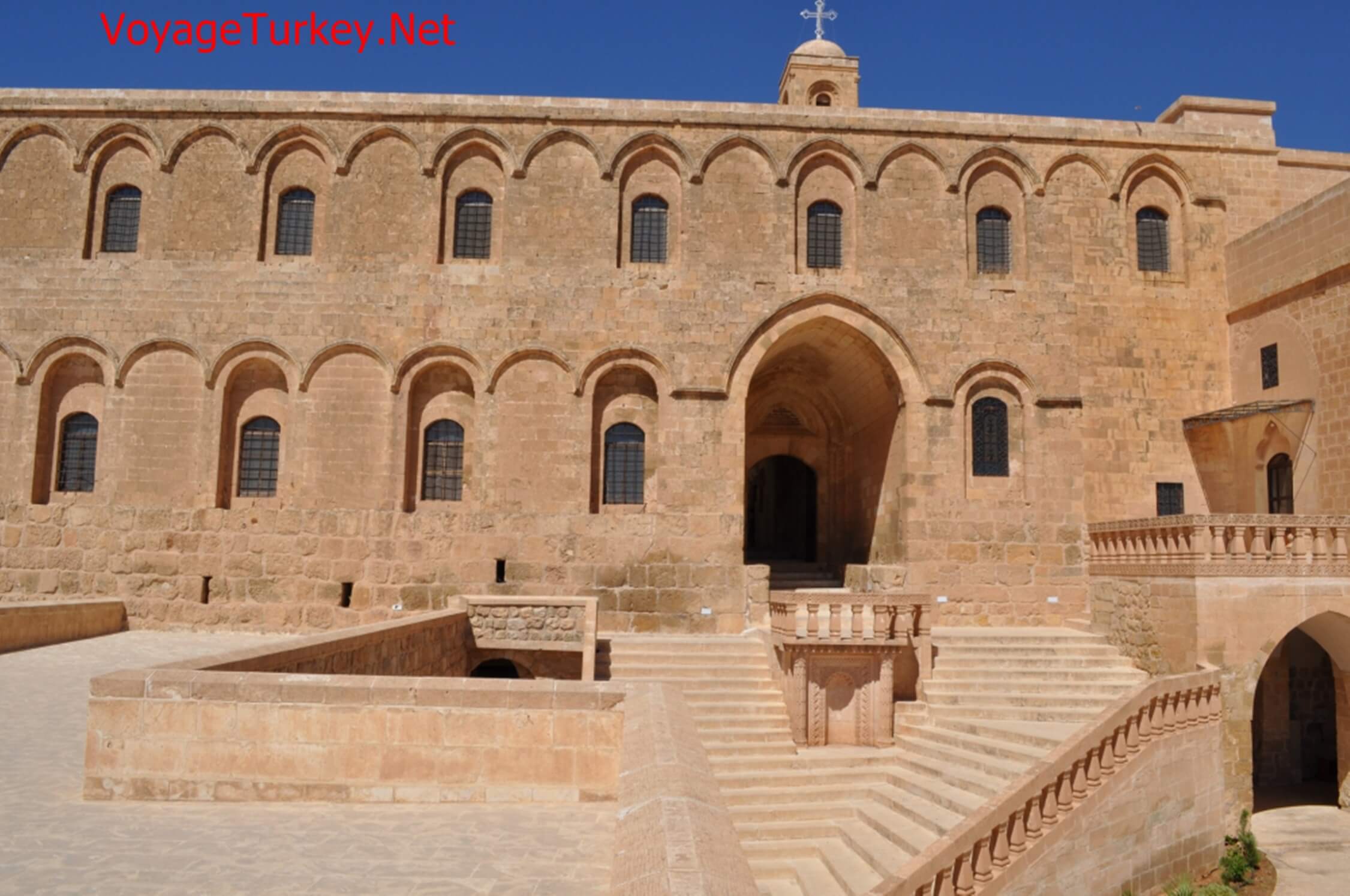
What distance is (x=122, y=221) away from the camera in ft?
58.7

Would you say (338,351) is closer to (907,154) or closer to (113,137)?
(113,137)

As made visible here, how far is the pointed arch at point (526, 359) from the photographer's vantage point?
17.2m

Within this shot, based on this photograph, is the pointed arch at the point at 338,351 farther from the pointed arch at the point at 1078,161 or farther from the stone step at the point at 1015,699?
the pointed arch at the point at 1078,161

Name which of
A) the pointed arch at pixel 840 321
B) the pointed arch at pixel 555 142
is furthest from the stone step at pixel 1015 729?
the pointed arch at pixel 555 142

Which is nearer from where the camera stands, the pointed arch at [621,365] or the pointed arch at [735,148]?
the pointed arch at [621,365]

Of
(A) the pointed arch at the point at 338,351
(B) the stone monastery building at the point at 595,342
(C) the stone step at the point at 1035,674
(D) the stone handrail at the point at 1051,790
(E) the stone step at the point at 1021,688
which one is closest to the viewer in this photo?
(D) the stone handrail at the point at 1051,790

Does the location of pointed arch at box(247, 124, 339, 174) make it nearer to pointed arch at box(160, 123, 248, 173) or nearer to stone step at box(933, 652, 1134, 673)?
pointed arch at box(160, 123, 248, 173)

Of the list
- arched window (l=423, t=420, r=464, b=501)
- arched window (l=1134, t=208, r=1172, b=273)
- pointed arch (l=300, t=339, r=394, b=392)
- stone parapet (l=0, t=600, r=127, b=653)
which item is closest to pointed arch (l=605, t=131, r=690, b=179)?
pointed arch (l=300, t=339, r=394, b=392)

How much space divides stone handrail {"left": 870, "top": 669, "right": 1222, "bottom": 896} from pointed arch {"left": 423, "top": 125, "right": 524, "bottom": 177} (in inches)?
515

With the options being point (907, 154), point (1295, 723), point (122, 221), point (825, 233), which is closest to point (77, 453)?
point (122, 221)

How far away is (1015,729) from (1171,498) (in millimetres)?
7377

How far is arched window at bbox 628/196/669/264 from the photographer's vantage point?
17906mm

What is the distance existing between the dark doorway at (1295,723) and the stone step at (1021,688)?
379 centimetres

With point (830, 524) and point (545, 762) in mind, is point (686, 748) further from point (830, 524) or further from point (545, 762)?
point (830, 524)
